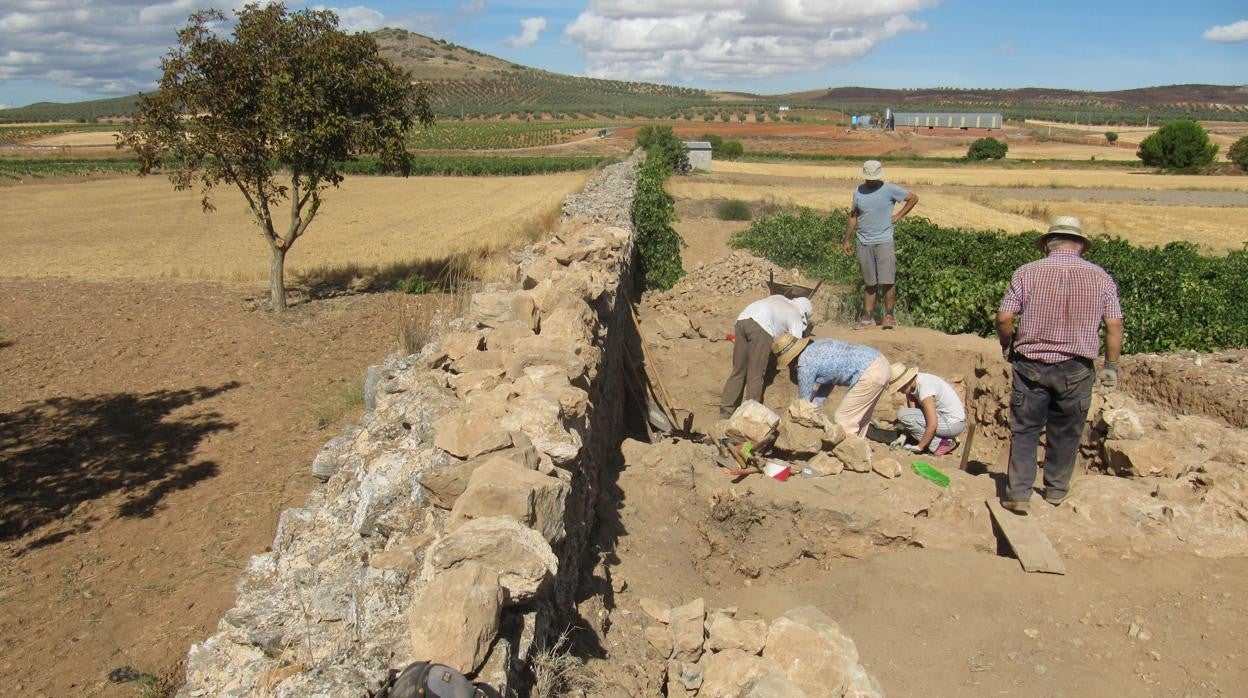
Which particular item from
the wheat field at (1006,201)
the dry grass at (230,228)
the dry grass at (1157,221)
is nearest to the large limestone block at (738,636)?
the dry grass at (230,228)

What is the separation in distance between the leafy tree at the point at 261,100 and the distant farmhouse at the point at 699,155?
2789 centimetres

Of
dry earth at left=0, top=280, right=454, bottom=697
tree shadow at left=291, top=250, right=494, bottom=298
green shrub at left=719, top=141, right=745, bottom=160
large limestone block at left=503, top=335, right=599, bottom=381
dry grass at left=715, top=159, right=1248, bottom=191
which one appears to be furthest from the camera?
green shrub at left=719, top=141, right=745, bottom=160

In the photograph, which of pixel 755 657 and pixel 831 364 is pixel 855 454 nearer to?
pixel 831 364

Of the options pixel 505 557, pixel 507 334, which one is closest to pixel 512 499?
pixel 505 557

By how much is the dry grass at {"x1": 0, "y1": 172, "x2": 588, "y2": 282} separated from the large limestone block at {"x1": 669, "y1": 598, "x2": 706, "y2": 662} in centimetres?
1271

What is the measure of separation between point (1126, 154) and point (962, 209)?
4735cm

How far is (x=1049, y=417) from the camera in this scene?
5613 mm

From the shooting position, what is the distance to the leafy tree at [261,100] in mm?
12531

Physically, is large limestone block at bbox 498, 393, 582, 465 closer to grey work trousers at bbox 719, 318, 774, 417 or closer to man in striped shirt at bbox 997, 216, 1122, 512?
man in striped shirt at bbox 997, 216, 1122, 512

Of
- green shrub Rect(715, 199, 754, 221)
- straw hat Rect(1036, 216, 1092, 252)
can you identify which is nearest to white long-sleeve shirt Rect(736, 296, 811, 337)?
straw hat Rect(1036, 216, 1092, 252)

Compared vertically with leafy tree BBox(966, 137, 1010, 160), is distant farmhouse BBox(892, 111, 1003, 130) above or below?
above

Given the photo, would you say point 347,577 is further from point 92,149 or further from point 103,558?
point 92,149

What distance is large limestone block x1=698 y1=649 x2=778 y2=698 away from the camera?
3.51 metres

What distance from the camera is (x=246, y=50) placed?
41.8 feet
